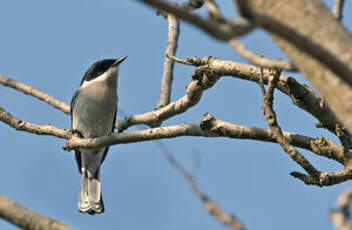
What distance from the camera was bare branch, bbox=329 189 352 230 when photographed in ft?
4.80

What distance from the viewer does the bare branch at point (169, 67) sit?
6613 mm

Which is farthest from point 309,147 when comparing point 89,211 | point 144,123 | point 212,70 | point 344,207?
point 89,211

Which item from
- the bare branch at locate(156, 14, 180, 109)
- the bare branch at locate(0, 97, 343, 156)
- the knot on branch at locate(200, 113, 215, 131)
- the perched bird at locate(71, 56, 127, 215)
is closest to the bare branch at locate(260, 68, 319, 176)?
the bare branch at locate(0, 97, 343, 156)

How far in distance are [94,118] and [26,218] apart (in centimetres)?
646

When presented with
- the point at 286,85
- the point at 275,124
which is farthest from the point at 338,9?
the point at 286,85

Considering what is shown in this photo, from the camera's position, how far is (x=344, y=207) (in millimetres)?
1528

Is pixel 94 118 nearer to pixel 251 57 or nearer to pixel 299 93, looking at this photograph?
pixel 299 93

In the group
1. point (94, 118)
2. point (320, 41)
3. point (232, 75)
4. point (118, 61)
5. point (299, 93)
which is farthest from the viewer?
point (118, 61)

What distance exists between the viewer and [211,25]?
5.52 ft

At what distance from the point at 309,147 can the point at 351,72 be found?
9.45 feet

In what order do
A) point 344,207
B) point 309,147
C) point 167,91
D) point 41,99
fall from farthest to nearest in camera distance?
point 167,91
point 41,99
point 309,147
point 344,207

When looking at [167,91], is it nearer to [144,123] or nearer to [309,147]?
[144,123]

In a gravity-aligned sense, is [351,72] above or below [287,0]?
below

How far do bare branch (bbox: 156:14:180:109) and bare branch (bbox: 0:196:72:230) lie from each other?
14.1 ft
